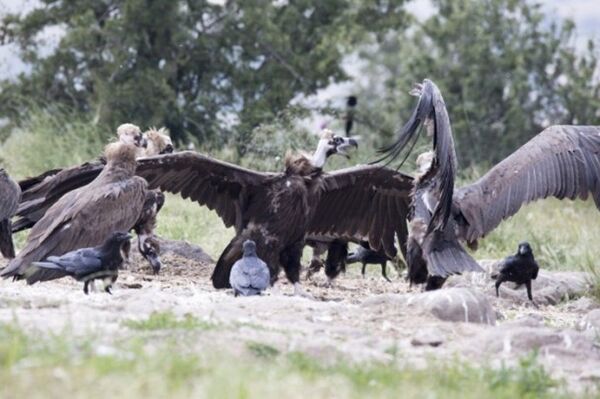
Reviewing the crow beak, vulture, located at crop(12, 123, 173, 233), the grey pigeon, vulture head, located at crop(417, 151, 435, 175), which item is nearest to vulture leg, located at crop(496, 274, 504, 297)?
vulture head, located at crop(417, 151, 435, 175)

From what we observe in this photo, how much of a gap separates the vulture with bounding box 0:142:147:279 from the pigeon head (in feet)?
3.06

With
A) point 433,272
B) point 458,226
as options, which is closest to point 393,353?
point 433,272

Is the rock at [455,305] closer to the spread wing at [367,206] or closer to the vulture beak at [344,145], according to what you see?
the spread wing at [367,206]

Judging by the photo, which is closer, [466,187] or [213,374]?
[213,374]

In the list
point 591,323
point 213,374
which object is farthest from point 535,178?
point 213,374

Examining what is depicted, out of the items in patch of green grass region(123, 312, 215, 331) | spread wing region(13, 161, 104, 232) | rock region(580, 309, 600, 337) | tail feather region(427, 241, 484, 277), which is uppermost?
spread wing region(13, 161, 104, 232)

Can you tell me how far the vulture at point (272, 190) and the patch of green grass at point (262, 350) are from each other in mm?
4418

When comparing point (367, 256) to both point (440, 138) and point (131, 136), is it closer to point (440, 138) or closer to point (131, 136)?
point (131, 136)

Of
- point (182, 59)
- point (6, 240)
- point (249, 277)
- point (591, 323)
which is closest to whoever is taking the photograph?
point (591, 323)

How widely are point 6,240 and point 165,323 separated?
5.46m

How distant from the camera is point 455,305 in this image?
8359mm

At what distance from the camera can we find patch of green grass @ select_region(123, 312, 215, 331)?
6.95 m

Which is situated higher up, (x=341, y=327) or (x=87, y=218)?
(x=87, y=218)

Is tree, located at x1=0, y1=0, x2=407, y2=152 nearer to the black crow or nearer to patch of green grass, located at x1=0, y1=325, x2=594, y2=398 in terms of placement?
the black crow
